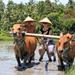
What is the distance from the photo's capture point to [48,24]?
48.9 feet

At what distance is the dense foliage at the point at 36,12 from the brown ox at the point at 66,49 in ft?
85.3

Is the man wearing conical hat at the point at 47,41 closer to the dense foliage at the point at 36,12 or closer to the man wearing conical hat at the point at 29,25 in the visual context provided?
the man wearing conical hat at the point at 29,25

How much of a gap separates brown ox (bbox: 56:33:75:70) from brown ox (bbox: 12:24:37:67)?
127 cm

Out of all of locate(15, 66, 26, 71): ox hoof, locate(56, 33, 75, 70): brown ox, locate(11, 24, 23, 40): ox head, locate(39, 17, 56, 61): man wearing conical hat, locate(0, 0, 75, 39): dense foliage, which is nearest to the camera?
locate(56, 33, 75, 70): brown ox

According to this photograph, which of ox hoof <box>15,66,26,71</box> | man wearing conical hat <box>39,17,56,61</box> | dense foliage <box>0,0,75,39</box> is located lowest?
dense foliage <box>0,0,75,39</box>

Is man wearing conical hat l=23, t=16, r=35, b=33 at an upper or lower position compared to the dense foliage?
upper

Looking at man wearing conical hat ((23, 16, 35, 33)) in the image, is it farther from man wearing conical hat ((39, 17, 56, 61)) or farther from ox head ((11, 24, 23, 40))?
ox head ((11, 24, 23, 40))

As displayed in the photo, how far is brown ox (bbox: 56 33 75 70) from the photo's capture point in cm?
1230

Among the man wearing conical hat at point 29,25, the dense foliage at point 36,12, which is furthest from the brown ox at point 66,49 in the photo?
the dense foliage at point 36,12

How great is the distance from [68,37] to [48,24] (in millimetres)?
2603

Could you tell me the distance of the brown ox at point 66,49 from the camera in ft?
40.3

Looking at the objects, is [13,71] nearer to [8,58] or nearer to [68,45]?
[68,45]

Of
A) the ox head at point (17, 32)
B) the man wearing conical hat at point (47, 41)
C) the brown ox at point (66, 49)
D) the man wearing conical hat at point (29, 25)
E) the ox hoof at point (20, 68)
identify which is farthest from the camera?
the man wearing conical hat at point (47, 41)

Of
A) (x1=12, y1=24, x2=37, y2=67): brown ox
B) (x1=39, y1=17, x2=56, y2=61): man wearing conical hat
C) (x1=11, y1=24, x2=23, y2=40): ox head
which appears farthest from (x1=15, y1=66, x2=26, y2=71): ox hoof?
(x1=39, y1=17, x2=56, y2=61): man wearing conical hat
